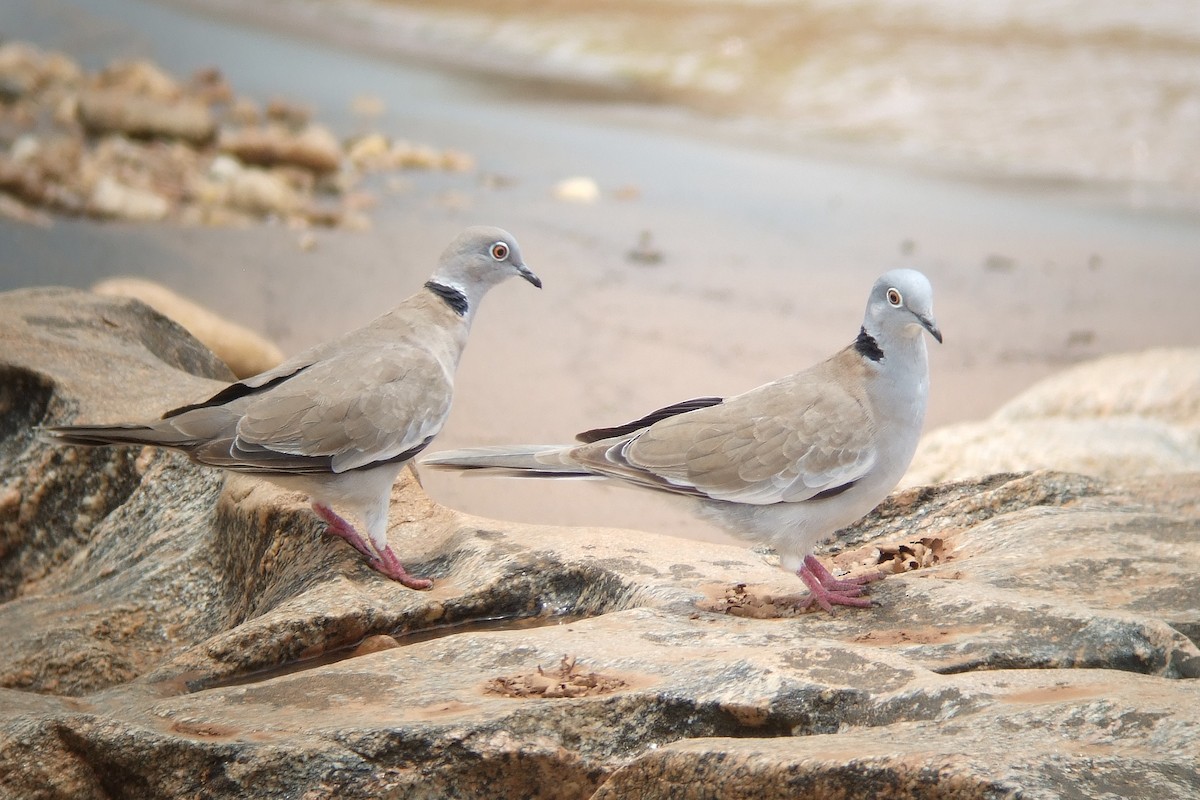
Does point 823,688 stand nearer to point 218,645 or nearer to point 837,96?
point 218,645

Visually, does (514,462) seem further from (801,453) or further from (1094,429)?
(1094,429)

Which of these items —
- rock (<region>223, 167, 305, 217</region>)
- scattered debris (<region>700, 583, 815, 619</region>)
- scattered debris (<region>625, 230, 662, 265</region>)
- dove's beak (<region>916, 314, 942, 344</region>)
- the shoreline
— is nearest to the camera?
dove's beak (<region>916, 314, 942, 344</region>)

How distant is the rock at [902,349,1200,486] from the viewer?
5.46 metres

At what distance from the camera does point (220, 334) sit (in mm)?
6555

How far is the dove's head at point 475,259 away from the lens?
4172mm

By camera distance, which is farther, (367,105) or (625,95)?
(625,95)

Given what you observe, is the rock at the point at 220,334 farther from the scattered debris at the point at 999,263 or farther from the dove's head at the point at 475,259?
the scattered debris at the point at 999,263

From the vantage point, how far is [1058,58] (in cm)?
1195

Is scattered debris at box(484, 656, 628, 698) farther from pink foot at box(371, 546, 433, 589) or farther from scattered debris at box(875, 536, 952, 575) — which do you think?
scattered debris at box(875, 536, 952, 575)

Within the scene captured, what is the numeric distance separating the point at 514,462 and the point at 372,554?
53cm

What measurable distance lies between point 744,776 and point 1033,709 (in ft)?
2.04

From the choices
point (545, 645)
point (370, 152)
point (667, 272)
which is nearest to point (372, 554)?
point (545, 645)

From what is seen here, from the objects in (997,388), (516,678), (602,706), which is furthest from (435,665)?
(997,388)

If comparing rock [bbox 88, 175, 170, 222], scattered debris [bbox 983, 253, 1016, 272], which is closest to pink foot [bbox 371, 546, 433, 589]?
rock [bbox 88, 175, 170, 222]
